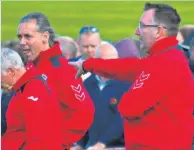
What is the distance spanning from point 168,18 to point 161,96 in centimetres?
59

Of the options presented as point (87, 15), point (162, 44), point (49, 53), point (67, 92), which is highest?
point (162, 44)

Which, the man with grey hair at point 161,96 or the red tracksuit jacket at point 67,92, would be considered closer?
the man with grey hair at point 161,96

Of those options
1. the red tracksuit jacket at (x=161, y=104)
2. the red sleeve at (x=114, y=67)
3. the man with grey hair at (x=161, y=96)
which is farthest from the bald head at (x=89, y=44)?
the red tracksuit jacket at (x=161, y=104)

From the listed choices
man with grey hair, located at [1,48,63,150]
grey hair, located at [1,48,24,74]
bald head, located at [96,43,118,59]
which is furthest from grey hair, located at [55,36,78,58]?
man with grey hair, located at [1,48,63,150]

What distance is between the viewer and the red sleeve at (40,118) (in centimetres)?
670

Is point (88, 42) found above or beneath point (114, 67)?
beneath

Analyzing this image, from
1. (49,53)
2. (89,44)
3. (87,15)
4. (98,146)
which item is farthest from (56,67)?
(87,15)

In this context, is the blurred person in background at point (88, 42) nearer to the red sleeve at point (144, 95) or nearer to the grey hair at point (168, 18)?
the grey hair at point (168, 18)

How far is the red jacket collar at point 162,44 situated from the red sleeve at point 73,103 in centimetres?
67

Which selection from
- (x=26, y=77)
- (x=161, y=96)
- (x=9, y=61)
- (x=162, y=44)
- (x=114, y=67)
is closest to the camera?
(x=161, y=96)

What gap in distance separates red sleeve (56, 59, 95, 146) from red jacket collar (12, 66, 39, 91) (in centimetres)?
20

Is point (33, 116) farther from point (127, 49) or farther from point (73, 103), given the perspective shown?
point (127, 49)

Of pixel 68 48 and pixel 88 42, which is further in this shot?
pixel 68 48

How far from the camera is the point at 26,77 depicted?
691 cm
